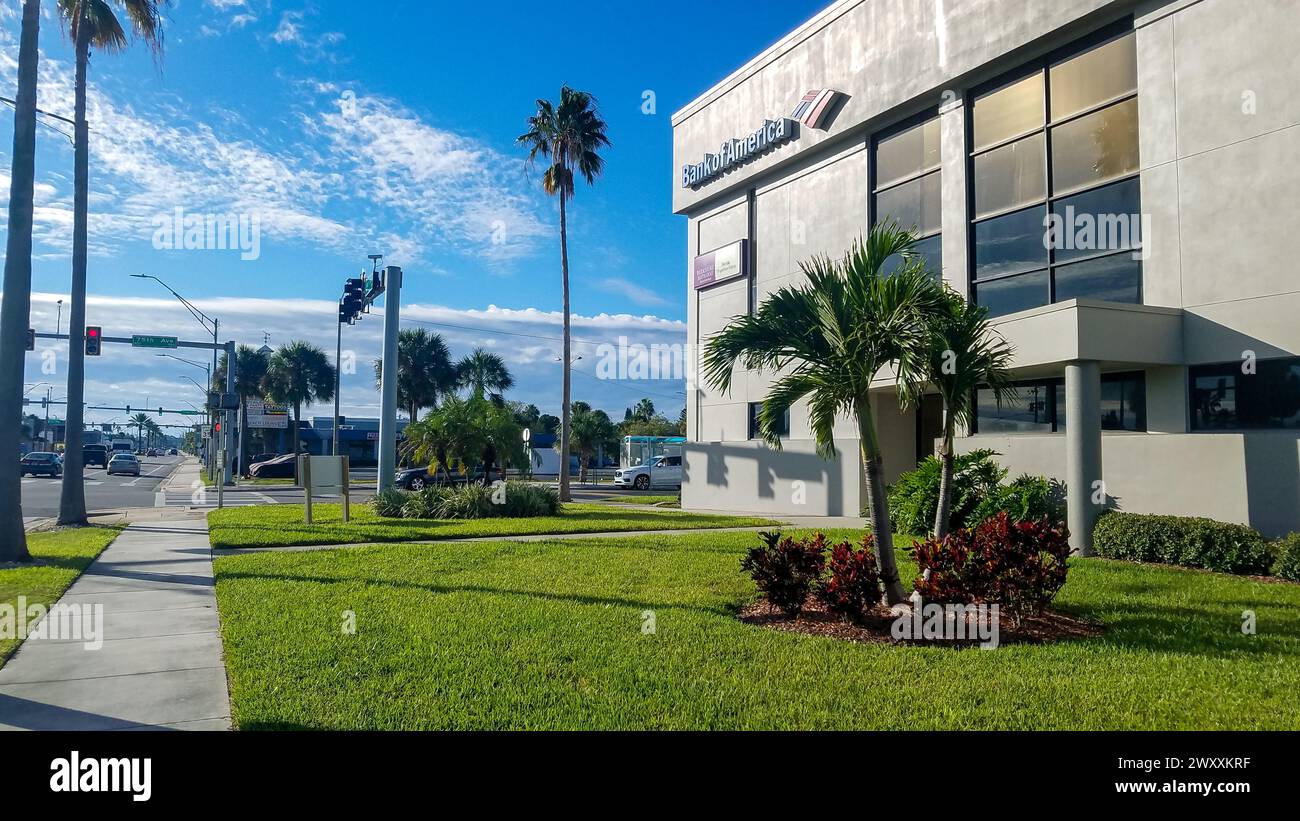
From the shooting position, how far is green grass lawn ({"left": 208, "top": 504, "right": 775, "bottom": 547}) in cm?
1518

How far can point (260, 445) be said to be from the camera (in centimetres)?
8206

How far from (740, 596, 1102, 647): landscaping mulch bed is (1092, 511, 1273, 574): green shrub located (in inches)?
188

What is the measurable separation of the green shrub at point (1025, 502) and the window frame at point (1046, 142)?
11.1ft

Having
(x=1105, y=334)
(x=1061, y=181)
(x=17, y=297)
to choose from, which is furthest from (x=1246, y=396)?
(x=17, y=297)

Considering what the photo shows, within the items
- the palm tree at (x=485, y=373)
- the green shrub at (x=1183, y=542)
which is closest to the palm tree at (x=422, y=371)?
the palm tree at (x=485, y=373)

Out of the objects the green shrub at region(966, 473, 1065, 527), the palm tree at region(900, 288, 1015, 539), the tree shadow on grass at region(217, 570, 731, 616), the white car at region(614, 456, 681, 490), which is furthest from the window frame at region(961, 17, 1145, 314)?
the white car at region(614, 456, 681, 490)

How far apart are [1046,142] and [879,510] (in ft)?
37.1

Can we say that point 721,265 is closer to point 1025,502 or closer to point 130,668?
point 1025,502

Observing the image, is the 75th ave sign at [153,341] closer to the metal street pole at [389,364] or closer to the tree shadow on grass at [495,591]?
the metal street pole at [389,364]

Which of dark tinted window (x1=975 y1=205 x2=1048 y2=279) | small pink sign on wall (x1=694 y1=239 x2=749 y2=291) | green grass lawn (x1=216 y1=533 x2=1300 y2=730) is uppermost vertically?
small pink sign on wall (x1=694 y1=239 x2=749 y2=291)

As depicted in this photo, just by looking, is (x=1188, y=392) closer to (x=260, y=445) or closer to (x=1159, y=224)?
(x=1159, y=224)

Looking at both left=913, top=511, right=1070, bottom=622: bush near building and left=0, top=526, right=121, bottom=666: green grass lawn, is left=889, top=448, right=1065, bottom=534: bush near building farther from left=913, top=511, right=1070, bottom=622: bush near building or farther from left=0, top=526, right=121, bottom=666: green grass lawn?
left=0, top=526, right=121, bottom=666: green grass lawn

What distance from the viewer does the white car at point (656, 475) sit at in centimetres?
3988
